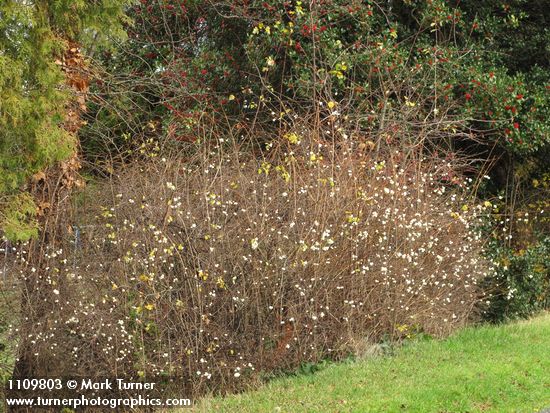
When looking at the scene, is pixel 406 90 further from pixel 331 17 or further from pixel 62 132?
pixel 62 132

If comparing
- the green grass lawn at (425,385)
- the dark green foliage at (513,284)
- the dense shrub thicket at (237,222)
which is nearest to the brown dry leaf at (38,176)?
the dense shrub thicket at (237,222)

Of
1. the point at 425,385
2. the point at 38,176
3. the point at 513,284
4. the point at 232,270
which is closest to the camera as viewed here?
the point at 425,385

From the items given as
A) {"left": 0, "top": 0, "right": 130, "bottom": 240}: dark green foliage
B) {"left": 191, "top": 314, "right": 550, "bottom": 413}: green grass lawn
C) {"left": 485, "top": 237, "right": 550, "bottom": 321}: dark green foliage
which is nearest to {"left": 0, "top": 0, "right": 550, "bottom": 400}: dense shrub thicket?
{"left": 0, "top": 0, "right": 130, "bottom": 240}: dark green foliage

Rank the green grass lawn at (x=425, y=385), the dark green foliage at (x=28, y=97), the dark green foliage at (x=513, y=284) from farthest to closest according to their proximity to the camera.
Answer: the dark green foliage at (x=513, y=284), the dark green foliage at (x=28, y=97), the green grass lawn at (x=425, y=385)

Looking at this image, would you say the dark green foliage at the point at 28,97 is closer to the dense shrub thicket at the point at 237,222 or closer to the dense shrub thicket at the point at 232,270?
the dense shrub thicket at the point at 237,222

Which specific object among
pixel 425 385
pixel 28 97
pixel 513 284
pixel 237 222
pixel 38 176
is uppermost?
pixel 28 97

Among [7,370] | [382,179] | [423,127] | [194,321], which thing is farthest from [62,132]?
[423,127]

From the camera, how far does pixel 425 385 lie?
7.46 metres

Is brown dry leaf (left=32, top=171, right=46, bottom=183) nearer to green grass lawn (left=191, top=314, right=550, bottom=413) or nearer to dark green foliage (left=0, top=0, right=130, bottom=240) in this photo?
dark green foliage (left=0, top=0, right=130, bottom=240)

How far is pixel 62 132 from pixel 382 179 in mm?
3834

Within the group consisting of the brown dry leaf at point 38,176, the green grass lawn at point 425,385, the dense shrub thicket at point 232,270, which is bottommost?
the green grass lawn at point 425,385

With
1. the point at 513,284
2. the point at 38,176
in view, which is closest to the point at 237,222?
the point at 38,176

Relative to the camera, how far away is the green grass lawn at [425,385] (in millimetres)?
7008

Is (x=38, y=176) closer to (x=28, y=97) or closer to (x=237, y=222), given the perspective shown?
(x=28, y=97)
